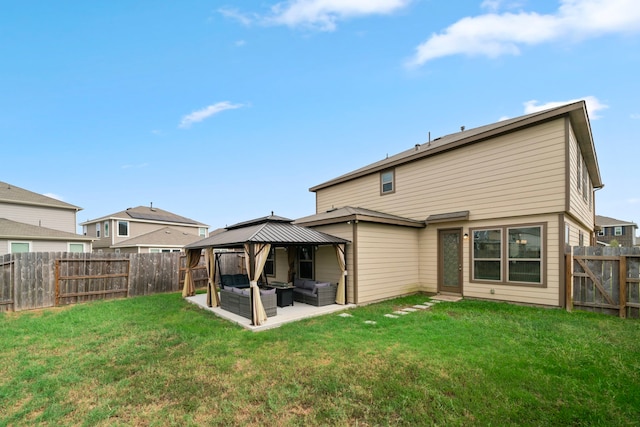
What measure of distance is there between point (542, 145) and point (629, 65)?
3.74 metres

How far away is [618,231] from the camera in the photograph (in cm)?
2962

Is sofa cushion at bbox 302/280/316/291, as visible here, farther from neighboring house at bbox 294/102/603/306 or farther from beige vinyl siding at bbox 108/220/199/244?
beige vinyl siding at bbox 108/220/199/244

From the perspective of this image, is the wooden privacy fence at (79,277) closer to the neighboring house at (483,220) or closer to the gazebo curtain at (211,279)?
the gazebo curtain at (211,279)

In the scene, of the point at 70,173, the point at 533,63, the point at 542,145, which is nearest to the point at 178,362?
the point at 542,145

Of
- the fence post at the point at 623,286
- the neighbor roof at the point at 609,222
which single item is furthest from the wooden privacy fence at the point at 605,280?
the neighbor roof at the point at 609,222

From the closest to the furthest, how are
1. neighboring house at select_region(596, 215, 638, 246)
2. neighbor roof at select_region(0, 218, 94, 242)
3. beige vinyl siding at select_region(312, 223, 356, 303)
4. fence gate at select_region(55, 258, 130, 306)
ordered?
beige vinyl siding at select_region(312, 223, 356, 303) → fence gate at select_region(55, 258, 130, 306) → neighbor roof at select_region(0, 218, 94, 242) → neighboring house at select_region(596, 215, 638, 246)

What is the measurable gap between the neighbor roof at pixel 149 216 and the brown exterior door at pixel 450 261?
75.1 feet

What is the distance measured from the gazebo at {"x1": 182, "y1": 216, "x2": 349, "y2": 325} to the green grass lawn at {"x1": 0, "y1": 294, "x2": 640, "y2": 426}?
133cm

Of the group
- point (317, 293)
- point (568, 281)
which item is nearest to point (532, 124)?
point (568, 281)

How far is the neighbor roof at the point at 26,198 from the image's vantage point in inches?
610

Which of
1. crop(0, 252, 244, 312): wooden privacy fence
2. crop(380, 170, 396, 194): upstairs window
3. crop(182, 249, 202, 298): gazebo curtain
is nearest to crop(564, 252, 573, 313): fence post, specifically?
crop(380, 170, 396, 194): upstairs window

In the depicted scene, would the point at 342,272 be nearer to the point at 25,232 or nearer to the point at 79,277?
the point at 79,277

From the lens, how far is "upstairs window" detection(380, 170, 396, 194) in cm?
1085

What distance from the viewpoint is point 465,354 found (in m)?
4.30
